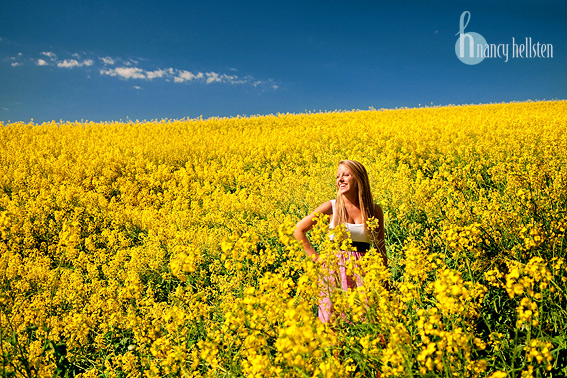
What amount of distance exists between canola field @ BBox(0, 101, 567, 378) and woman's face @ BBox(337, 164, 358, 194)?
0.74 m

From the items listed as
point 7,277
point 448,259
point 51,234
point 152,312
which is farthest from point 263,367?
point 51,234

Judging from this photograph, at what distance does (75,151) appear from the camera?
36.4 feet

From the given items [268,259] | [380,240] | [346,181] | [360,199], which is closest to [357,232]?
[380,240]

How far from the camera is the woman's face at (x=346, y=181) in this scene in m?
3.29

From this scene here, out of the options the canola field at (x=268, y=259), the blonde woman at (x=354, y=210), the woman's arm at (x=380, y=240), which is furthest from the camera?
the blonde woman at (x=354, y=210)

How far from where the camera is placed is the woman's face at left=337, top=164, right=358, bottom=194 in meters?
3.29

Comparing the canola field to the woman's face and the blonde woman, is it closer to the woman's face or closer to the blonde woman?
the blonde woman

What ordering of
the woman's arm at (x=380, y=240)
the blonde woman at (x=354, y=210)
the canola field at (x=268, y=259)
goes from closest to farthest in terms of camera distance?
the canola field at (x=268, y=259) → the woman's arm at (x=380, y=240) → the blonde woman at (x=354, y=210)

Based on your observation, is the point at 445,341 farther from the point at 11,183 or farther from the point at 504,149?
the point at 11,183

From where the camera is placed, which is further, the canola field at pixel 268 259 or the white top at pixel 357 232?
the white top at pixel 357 232

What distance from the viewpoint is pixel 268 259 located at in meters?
2.37

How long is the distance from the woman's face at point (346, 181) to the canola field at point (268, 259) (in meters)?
0.74

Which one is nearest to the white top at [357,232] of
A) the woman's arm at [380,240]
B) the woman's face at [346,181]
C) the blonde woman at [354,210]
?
the blonde woman at [354,210]

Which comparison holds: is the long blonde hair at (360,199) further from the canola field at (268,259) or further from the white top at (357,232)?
the canola field at (268,259)
